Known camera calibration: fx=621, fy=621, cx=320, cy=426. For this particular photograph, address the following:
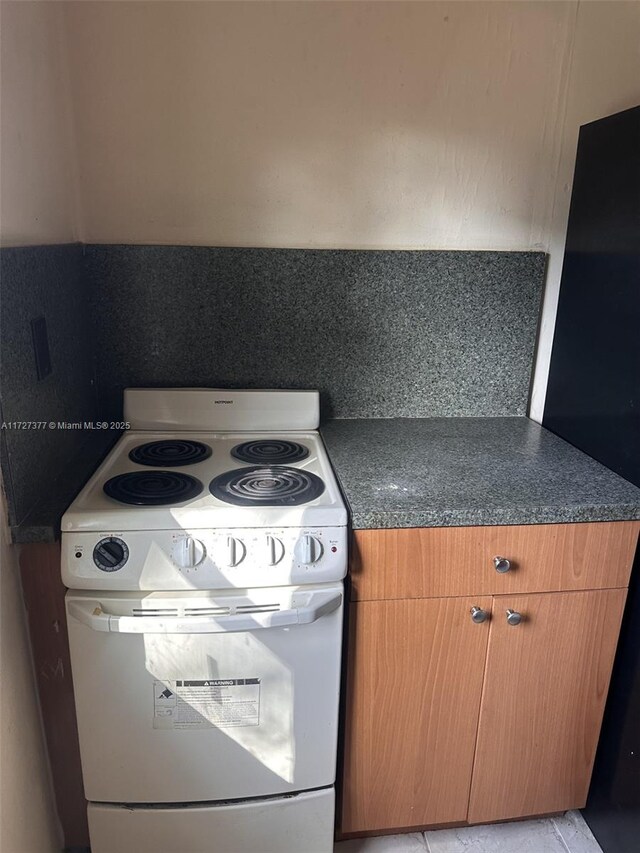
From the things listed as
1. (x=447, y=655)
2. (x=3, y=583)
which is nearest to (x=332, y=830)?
(x=447, y=655)

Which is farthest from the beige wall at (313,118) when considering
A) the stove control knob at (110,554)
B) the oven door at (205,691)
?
the oven door at (205,691)

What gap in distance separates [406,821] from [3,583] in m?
1.01

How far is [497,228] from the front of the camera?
163cm

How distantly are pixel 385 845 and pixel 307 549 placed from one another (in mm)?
833

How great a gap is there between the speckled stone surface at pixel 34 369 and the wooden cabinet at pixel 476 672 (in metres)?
0.63

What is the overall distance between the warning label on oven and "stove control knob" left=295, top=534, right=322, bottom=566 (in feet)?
0.86

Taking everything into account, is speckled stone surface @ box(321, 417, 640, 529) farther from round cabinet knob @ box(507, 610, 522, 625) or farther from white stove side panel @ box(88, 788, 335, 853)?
white stove side panel @ box(88, 788, 335, 853)

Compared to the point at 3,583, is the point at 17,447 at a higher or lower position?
higher

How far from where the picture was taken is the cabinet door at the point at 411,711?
124cm

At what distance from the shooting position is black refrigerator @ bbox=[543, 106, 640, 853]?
129 centimetres

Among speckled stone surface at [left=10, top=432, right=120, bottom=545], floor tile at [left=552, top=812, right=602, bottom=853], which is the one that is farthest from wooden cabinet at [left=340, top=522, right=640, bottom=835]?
speckled stone surface at [left=10, top=432, right=120, bottom=545]

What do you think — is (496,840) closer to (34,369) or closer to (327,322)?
(327,322)

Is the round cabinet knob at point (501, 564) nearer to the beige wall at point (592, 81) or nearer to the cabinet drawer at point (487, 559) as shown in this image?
the cabinet drawer at point (487, 559)

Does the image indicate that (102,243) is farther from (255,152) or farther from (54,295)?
(255,152)
